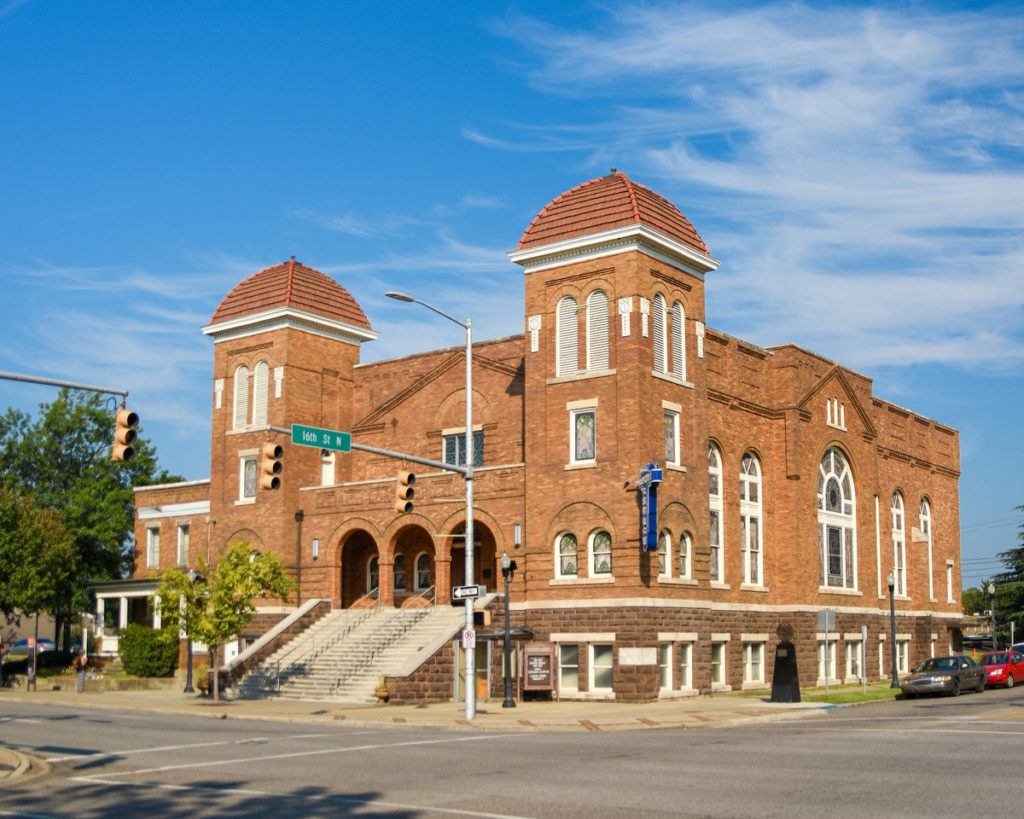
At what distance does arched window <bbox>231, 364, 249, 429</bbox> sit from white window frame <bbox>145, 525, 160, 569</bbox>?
30.0 ft

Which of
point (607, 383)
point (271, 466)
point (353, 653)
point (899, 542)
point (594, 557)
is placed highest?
point (607, 383)

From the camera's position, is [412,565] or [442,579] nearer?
[442,579]

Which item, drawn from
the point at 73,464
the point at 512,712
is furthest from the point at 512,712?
the point at 73,464

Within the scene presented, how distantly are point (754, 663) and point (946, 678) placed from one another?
7.17 metres

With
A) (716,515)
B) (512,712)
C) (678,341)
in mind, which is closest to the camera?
(512,712)

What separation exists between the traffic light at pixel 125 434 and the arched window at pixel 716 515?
77.2ft

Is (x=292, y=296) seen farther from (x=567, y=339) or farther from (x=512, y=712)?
(x=512, y=712)

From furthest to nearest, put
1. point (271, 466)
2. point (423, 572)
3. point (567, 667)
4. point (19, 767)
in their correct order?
point (423, 572), point (567, 667), point (271, 466), point (19, 767)

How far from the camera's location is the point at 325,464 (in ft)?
156

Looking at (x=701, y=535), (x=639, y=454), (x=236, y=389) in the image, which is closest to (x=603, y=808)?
(x=639, y=454)

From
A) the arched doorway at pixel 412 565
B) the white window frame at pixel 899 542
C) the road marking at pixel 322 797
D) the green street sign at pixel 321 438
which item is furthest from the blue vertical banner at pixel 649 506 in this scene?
the white window frame at pixel 899 542

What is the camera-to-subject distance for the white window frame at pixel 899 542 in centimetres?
5350

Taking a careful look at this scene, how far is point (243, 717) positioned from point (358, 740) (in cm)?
875

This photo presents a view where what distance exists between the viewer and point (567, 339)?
127 ft
